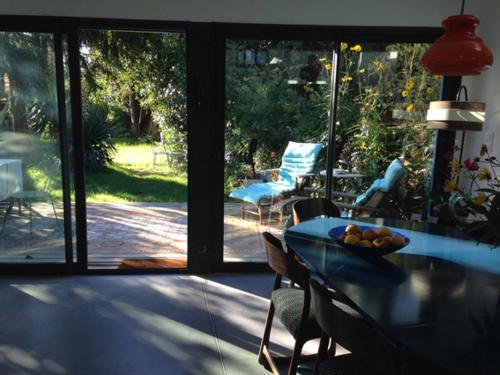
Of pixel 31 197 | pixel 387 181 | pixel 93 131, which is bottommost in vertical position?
pixel 31 197

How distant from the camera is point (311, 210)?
10.0 feet

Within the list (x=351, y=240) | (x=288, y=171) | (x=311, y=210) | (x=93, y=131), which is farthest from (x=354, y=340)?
(x=93, y=131)

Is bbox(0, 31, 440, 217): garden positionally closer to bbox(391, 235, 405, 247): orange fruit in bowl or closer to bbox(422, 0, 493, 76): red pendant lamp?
bbox(422, 0, 493, 76): red pendant lamp

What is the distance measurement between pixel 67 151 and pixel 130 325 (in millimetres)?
1652

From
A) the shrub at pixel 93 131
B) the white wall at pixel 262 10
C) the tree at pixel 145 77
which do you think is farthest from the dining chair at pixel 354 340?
the tree at pixel 145 77

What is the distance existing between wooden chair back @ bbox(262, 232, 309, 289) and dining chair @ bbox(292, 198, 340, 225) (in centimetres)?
81

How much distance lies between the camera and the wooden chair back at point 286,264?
1931 millimetres

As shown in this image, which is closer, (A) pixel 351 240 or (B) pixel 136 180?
(A) pixel 351 240

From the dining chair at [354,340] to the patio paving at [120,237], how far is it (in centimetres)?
236

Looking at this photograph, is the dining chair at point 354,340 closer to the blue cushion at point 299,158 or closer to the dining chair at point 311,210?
the dining chair at point 311,210

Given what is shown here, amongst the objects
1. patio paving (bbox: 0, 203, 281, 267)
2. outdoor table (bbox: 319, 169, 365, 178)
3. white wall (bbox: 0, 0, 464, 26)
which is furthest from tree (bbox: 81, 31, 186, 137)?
outdoor table (bbox: 319, 169, 365, 178)

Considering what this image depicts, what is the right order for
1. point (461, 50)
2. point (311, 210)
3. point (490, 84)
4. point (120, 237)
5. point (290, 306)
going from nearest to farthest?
1. point (461, 50)
2. point (290, 306)
3. point (311, 210)
4. point (490, 84)
5. point (120, 237)

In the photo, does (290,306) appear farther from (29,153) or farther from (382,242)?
(29,153)

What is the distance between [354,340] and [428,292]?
1.64 feet
